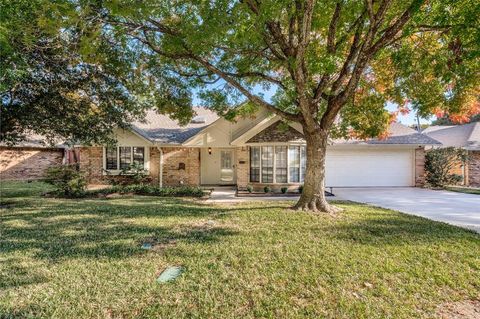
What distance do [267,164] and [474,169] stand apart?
15541 mm

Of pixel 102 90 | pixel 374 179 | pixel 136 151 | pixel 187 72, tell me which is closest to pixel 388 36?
pixel 187 72

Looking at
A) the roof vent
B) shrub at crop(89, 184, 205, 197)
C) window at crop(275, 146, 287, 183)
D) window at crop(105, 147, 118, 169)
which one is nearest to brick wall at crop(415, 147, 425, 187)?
window at crop(275, 146, 287, 183)

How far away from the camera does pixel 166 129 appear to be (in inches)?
696

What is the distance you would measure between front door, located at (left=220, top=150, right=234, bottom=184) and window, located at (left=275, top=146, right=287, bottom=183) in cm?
398

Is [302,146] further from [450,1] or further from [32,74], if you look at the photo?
[32,74]

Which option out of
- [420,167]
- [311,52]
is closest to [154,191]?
[311,52]

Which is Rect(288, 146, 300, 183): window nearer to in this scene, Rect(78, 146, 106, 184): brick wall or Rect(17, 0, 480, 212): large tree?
Rect(17, 0, 480, 212): large tree

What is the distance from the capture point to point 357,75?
24.4 ft

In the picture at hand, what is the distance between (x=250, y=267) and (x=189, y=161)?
1238 cm

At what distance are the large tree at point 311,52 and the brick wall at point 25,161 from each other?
50.8 ft

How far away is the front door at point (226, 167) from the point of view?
17141 mm

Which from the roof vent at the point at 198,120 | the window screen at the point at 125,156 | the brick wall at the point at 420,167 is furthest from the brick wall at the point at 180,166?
the brick wall at the point at 420,167

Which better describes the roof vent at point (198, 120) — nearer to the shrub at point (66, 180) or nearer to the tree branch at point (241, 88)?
the shrub at point (66, 180)

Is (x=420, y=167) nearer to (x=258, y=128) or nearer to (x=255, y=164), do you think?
(x=255, y=164)
